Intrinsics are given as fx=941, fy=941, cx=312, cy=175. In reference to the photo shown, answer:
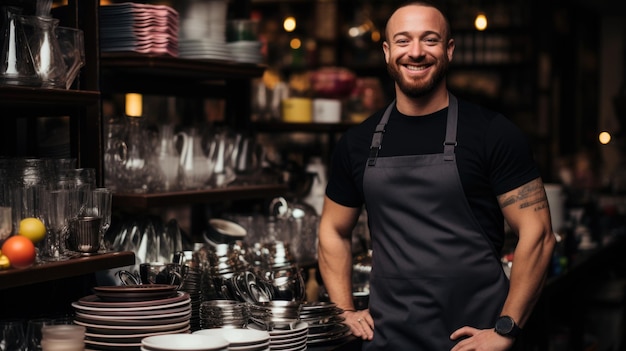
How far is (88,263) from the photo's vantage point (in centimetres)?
261

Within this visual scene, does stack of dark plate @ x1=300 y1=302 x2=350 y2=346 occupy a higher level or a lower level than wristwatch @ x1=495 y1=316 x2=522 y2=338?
lower

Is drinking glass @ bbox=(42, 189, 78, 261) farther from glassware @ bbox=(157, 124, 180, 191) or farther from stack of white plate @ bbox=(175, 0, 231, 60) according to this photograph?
stack of white plate @ bbox=(175, 0, 231, 60)

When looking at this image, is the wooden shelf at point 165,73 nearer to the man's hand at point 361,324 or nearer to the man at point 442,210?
the man at point 442,210

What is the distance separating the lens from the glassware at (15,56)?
99.6 inches

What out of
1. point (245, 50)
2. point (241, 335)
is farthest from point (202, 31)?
point (241, 335)

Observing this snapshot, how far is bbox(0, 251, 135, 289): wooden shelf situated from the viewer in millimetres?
2332

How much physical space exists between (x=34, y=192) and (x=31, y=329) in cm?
37

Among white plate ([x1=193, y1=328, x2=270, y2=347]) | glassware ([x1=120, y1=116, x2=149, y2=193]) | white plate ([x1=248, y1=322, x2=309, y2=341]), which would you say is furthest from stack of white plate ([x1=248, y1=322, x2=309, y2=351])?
glassware ([x1=120, y1=116, x2=149, y2=193])

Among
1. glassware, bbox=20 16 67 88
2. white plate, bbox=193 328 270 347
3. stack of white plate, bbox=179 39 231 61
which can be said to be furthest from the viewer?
stack of white plate, bbox=179 39 231 61

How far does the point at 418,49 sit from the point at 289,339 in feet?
3.03

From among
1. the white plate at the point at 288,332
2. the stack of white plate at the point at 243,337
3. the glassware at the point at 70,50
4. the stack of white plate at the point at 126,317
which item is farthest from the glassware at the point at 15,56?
the white plate at the point at 288,332

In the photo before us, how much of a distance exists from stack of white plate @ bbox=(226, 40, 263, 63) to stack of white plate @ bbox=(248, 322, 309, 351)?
4.57 ft

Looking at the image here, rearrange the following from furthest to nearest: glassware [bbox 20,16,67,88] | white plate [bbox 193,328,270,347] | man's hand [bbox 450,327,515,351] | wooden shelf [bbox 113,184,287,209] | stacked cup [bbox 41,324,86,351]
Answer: wooden shelf [bbox 113,184,287,209], man's hand [bbox 450,327,515,351], glassware [bbox 20,16,67,88], white plate [bbox 193,328,270,347], stacked cup [bbox 41,324,86,351]

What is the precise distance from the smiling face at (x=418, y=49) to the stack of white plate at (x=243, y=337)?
86 centimetres
